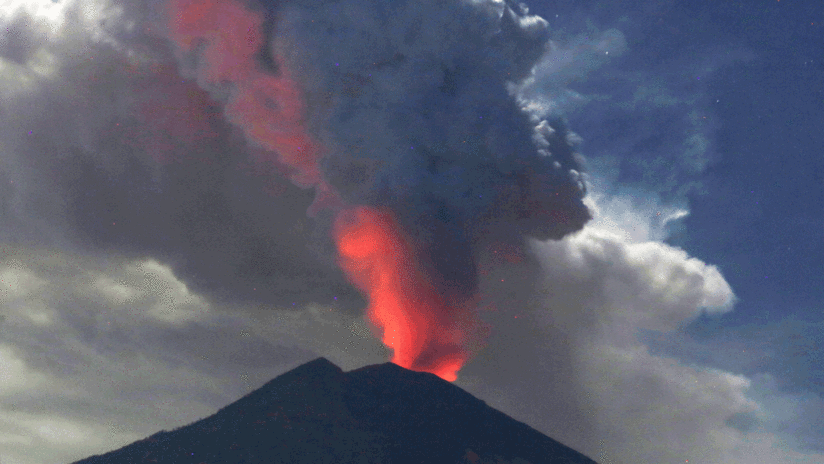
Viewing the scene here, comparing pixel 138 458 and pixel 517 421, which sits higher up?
pixel 517 421


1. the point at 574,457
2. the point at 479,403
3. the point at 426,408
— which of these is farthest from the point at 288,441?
the point at 574,457

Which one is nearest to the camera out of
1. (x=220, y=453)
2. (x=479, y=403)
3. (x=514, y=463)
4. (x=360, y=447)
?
(x=220, y=453)

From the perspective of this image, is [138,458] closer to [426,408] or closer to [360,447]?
[360,447]

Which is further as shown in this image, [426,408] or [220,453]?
[426,408]

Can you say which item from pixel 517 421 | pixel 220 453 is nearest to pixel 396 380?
pixel 517 421

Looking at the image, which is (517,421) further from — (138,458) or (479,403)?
(138,458)

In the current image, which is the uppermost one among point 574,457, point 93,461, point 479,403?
point 479,403

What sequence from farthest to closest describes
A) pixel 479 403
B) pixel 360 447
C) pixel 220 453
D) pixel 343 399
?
pixel 479 403, pixel 343 399, pixel 360 447, pixel 220 453
